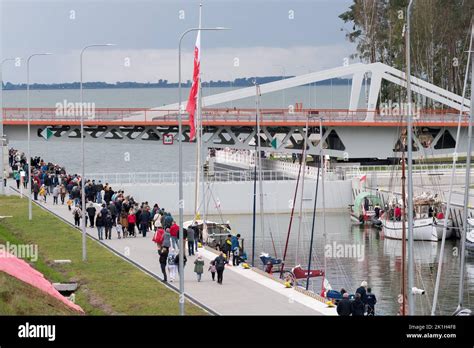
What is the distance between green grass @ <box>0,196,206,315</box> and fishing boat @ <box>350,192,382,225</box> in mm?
24161

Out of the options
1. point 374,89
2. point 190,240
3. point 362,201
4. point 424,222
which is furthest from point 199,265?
point 374,89

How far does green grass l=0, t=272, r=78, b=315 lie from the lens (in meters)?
25.5

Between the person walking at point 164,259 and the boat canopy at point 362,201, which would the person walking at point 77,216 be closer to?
the person walking at point 164,259

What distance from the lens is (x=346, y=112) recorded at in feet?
261

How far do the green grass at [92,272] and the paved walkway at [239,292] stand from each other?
0.68 meters

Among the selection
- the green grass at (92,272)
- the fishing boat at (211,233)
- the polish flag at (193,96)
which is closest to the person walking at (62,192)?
the green grass at (92,272)

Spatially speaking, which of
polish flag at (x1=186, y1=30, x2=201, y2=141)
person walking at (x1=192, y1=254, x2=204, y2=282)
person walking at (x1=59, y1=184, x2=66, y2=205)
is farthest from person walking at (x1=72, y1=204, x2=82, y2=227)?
person walking at (x1=192, y1=254, x2=204, y2=282)

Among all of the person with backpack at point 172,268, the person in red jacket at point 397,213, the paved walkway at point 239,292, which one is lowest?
the person in red jacket at point 397,213

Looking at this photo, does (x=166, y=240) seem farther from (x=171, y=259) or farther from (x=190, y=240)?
(x=190, y=240)

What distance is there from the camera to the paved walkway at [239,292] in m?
30.4

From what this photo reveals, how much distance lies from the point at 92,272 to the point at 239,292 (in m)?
5.93
